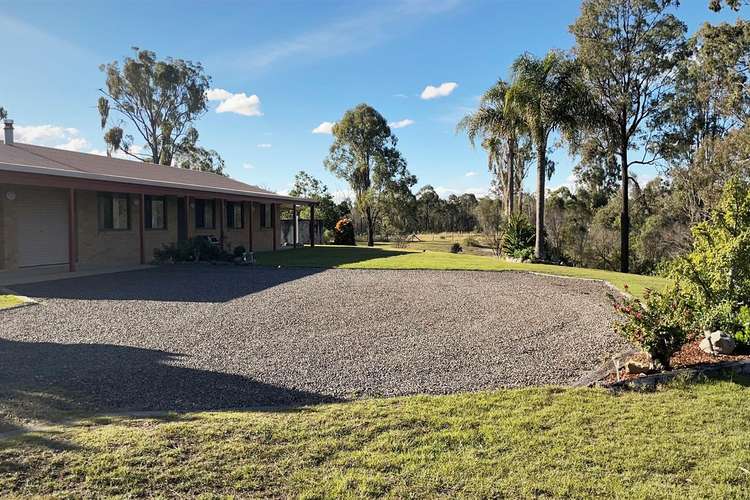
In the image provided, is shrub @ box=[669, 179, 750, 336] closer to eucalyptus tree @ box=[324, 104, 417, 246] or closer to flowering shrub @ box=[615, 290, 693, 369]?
flowering shrub @ box=[615, 290, 693, 369]

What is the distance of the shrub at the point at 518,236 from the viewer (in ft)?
67.5

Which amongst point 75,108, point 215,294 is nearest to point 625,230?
point 215,294

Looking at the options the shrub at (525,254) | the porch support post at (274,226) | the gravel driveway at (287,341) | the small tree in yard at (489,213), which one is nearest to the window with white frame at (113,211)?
the gravel driveway at (287,341)

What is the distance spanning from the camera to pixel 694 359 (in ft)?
17.7

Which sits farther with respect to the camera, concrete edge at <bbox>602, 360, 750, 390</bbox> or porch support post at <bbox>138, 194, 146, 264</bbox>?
porch support post at <bbox>138, 194, 146, 264</bbox>

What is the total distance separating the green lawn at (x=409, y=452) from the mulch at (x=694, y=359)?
72 cm

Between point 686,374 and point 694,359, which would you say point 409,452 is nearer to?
point 686,374

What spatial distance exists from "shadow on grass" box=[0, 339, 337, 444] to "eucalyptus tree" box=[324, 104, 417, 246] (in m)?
30.2

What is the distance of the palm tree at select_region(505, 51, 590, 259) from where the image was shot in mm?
19000

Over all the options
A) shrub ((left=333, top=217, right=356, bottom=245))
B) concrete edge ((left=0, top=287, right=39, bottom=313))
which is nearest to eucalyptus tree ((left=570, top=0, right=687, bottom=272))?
shrub ((left=333, top=217, right=356, bottom=245))

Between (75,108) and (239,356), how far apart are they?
36.8 metres

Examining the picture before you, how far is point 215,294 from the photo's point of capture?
1060 cm

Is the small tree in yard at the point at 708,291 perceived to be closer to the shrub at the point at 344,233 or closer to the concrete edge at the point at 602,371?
the concrete edge at the point at 602,371

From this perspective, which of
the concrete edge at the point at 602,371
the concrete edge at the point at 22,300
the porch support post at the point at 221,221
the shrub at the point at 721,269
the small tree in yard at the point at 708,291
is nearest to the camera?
the concrete edge at the point at 602,371
